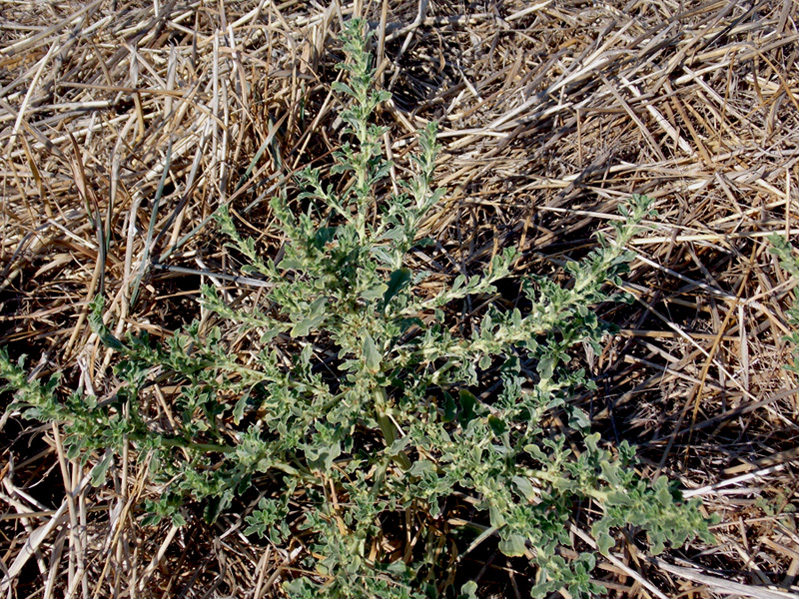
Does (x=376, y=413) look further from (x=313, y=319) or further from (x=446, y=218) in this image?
(x=446, y=218)

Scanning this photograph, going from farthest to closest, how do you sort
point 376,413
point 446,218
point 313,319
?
point 446,218
point 376,413
point 313,319

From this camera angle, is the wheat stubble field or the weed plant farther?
the wheat stubble field

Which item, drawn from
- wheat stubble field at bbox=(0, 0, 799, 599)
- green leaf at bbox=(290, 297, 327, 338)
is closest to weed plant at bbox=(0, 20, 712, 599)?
green leaf at bbox=(290, 297, 327, 338)

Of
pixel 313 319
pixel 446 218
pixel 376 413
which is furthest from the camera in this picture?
pixel 446 218

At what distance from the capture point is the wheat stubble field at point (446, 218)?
2121 mm

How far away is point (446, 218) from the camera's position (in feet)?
8.96

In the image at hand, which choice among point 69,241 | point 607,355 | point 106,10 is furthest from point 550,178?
point 106,10

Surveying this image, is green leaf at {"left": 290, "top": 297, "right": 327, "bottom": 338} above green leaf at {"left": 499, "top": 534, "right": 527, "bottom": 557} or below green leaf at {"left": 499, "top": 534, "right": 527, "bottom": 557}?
above

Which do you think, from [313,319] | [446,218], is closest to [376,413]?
[313,319]

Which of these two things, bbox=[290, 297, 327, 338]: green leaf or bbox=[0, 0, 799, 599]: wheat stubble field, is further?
bbox=[0, 0, 799, 599]: wheat stubble field

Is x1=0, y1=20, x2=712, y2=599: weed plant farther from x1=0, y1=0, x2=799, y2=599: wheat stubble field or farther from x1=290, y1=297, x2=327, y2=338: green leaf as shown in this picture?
x1=0, y1=0, x2=799, y2=599: wheat stubble field

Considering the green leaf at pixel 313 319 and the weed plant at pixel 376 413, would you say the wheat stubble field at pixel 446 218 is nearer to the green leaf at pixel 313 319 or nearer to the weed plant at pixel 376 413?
the weed plant at pixel 376 413

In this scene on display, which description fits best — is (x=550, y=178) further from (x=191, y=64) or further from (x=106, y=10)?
(x=106, y=10)

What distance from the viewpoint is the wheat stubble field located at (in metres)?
2.12
